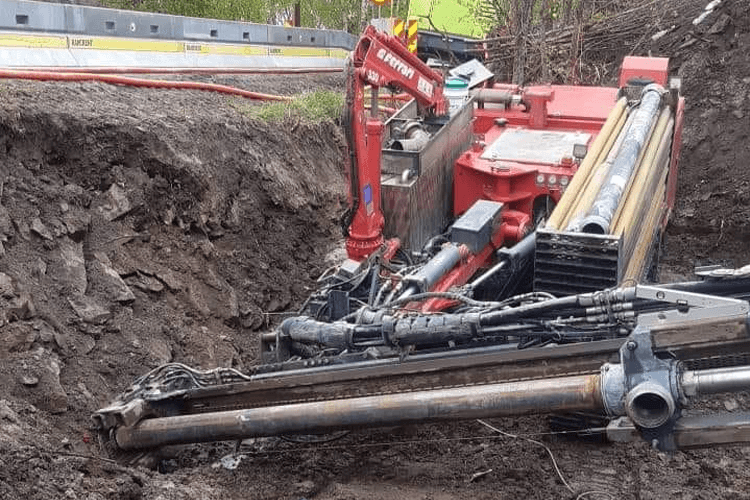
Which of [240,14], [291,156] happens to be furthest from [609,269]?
[240,14]

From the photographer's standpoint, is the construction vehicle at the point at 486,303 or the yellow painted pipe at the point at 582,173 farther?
the yellow painted pipe at the point at 582,173

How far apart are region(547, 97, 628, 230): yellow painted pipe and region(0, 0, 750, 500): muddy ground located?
146cm

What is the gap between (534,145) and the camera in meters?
8.20

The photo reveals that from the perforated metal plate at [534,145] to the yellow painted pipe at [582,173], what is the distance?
348mm

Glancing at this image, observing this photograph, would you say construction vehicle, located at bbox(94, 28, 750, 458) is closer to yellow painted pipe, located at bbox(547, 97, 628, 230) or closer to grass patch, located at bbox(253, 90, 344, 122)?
yellow painted pipe, located at bbox(547, 97, 628, 230)

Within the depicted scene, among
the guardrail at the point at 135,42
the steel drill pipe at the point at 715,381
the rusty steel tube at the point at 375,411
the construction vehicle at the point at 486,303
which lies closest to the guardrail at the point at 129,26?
the guardrail at the point at 135,42

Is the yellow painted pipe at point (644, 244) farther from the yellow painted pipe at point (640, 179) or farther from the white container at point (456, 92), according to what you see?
the white container at point (456, 92)

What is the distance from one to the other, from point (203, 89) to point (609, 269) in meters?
5.85

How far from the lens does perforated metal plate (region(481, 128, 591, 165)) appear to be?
25.8 feet

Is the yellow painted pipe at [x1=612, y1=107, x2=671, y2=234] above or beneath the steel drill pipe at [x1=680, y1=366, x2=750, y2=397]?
above

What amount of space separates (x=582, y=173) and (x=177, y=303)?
322 cm

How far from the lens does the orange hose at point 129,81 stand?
7.65 metres

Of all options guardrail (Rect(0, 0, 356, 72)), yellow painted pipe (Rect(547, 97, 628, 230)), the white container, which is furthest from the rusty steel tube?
guardrail (Rect(0, 0, 356, 72))

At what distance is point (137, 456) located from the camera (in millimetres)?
5469
